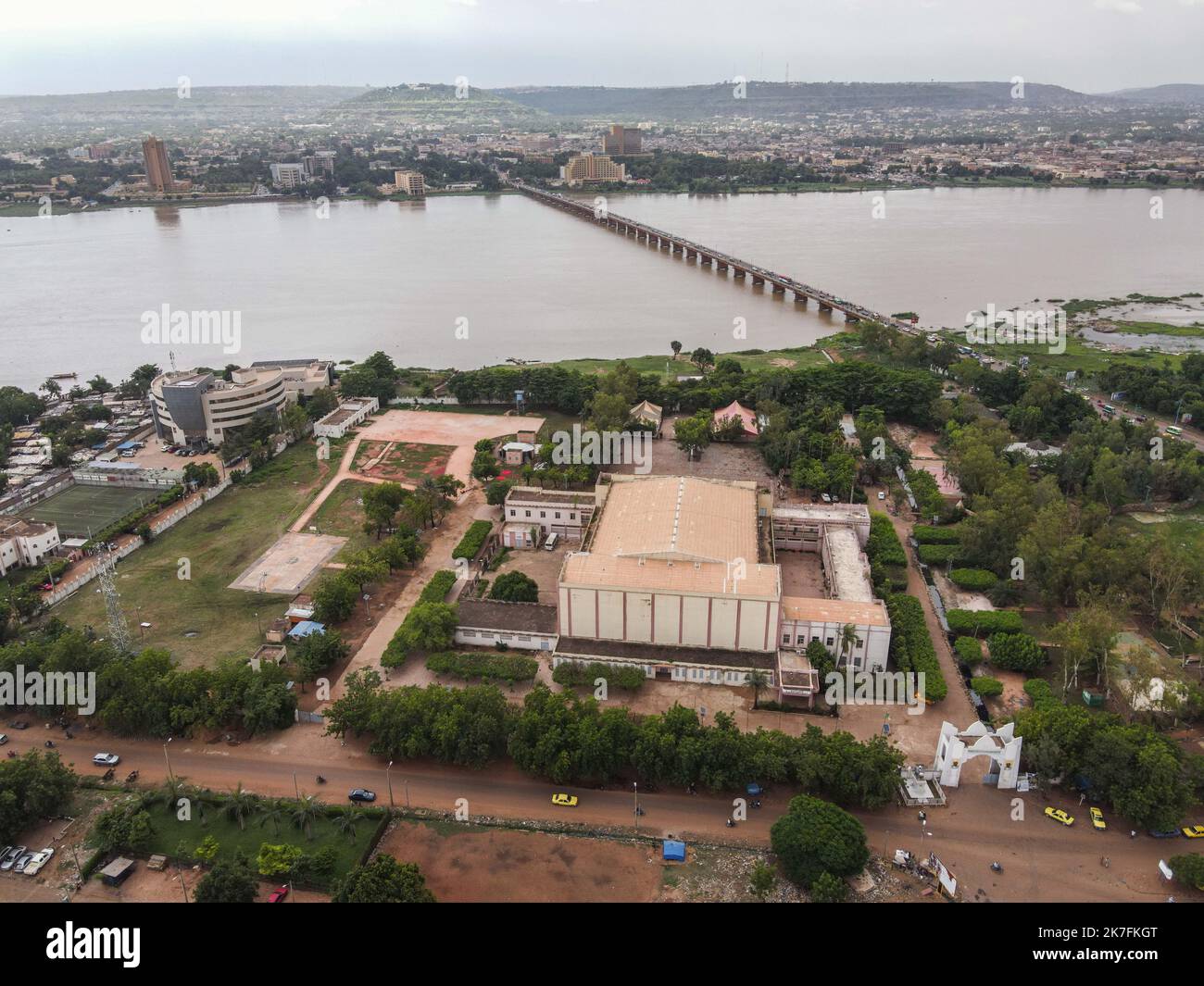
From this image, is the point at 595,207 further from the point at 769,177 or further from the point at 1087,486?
the point at 1087,486

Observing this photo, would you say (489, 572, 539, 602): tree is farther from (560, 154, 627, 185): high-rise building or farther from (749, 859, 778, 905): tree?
(560, 154, 627, 185): high-rise building

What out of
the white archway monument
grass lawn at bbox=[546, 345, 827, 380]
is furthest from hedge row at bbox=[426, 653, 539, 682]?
grass lawn at bbox=[546, 345, 827, 380]

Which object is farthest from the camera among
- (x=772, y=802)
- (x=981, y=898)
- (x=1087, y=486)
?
(x=1087, y=486)

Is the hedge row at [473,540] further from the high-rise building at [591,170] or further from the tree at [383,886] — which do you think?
the high-rise building at [591,170]

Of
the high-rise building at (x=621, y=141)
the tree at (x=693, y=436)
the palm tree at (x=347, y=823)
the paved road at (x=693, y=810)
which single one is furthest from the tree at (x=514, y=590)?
the high-rise building at (x=621, y=141)

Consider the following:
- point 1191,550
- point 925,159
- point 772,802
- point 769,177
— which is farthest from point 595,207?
point 772,802
